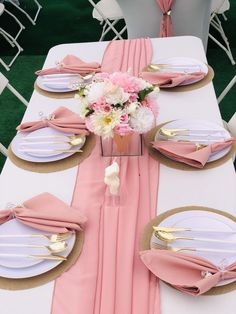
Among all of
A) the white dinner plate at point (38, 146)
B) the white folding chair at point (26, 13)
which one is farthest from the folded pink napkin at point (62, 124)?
the white folding chair at point (26, 13)

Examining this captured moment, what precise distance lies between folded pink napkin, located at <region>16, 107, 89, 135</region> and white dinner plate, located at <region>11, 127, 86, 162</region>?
20 mm

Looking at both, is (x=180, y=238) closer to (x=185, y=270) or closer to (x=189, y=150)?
(x=185, y=270)

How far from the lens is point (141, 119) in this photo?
141cm

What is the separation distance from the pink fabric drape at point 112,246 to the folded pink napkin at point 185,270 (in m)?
0.04

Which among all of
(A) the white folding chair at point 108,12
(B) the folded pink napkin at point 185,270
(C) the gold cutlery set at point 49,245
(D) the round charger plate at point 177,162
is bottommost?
(A) the white folding chair at point 108,12

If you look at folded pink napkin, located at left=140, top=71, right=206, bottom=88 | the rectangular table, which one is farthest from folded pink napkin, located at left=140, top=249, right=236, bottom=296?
folded pink napkin, located at left=140, top=71, right=206, bottom=88

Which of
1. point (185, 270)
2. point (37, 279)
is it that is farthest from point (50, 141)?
point (185, 270)

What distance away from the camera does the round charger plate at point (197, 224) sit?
115 cm

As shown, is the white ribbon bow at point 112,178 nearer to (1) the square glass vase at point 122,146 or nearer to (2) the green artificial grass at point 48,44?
(1) the square glass vase at point 122,146

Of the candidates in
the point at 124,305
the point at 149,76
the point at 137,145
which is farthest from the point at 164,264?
the point at 149,76

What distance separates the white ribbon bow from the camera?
1.30m

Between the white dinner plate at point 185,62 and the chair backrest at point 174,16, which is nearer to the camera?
the white dinner plate at point 185,62

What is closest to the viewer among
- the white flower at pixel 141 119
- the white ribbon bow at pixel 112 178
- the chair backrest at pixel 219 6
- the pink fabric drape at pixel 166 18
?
the white ribbon bow at pixel 112 178

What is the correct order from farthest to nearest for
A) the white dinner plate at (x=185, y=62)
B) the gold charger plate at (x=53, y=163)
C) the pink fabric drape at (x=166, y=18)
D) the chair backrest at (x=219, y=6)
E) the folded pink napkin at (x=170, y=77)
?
the chair backrest at (x=219, y=6), the pink fabric drape at (x=166, y=18), the white dinner plate at (x=185, y=62), the folded pink napkin at (x=170, y=77), the gold charger plate at (x=53, y=163)
